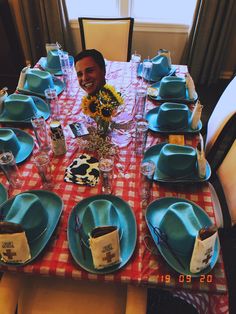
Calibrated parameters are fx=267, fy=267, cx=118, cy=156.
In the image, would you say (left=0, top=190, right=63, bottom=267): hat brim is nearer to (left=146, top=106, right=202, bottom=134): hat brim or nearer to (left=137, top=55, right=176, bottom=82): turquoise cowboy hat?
(left=146, top=106, right=202, bottom=134): hat brim

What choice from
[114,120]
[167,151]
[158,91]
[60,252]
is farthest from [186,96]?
[60,252]

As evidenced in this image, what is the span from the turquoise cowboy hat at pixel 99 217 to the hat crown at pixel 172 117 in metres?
0.58

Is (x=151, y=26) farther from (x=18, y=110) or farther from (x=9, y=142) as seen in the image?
(x=9, y=142)

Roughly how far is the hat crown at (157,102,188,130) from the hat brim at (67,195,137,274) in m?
0.53

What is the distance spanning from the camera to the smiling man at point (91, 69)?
4.09 feet

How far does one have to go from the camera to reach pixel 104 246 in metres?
0.80

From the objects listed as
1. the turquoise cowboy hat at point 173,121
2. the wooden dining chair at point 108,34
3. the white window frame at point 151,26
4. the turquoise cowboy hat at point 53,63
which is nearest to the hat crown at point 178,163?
the turquoise cowboy hat at point 173,121

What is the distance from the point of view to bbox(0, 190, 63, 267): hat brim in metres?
0.90

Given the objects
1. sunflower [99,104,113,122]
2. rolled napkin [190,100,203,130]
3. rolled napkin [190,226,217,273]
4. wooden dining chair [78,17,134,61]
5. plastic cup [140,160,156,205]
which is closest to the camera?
rolled napkin [190,226,217,273]

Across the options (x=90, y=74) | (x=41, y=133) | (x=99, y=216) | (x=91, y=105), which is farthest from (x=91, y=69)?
(x=99, y=216)

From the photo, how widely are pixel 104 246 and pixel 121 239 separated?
0.15 meters

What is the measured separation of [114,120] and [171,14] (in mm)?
1993

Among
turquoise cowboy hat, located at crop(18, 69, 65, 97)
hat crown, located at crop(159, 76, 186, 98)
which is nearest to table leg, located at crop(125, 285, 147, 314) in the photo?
hat crown, located at crop(159, 76, 186, 98)

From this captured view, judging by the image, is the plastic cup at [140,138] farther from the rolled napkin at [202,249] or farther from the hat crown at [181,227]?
the rolled napkin at [202,249]
